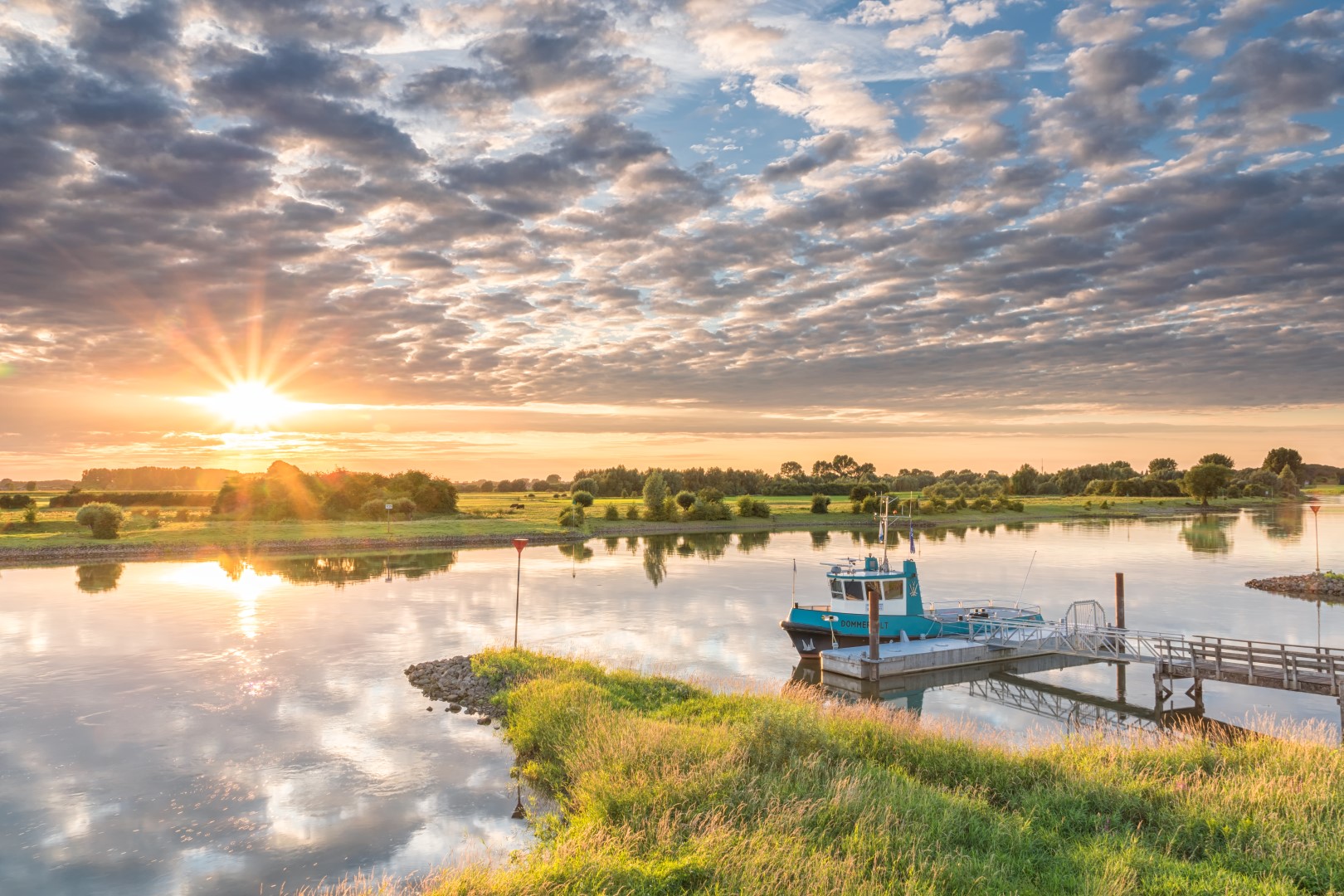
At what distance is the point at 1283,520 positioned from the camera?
116 meters

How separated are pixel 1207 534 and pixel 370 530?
90462 millimetres

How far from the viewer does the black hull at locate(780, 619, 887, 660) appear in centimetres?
3215

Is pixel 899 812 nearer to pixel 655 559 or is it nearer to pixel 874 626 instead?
pixel 874 626

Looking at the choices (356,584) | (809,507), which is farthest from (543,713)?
(809,507)

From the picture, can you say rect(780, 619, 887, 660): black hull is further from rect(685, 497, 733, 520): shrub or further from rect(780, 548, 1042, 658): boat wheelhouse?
rect(685, 497, 733, 520): shrub

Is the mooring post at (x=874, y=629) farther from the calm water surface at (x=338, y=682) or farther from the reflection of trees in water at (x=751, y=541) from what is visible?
the reflection of trees in water at (x=751, y=541)

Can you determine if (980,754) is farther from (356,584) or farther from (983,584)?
(356,584)

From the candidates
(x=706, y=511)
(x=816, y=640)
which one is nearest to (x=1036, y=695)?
(x=816, y=640)

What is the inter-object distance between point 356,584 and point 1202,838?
46.9 m

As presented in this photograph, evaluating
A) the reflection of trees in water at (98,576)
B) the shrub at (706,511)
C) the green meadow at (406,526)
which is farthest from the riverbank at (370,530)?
the reflection of trees in water at (98,576)

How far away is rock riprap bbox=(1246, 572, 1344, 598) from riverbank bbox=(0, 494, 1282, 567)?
57.7 meters

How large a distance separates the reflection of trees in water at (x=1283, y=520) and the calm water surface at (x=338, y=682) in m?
28.6

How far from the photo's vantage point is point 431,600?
43.8m

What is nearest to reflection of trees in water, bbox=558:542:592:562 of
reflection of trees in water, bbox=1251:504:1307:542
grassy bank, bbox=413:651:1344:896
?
grassy bank, bbox=413:651:1344:896
